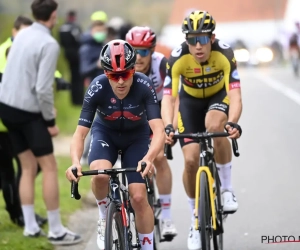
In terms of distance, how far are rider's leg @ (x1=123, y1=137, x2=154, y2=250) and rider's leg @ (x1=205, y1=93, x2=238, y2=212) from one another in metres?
1.29

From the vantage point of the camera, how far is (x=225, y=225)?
9.58 m

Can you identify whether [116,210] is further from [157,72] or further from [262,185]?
[262,185]

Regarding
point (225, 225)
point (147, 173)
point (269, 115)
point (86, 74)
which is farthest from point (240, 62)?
point (147, 173)

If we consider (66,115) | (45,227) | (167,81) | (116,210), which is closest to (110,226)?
(116,210)

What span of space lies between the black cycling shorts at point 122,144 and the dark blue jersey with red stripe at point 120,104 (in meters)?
0.11

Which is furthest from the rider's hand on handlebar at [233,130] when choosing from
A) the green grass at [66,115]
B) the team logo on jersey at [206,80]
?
the green grass at [66,115]

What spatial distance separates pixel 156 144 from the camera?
6.55 meters

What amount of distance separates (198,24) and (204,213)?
174cm

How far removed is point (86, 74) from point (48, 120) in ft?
17.7

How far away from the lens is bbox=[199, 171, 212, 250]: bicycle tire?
7.20 meters

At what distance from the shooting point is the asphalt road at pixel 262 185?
897 centimetres

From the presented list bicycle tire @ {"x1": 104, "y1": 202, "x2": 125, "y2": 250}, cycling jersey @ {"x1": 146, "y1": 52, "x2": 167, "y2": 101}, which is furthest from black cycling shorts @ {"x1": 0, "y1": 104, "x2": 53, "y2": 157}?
bicycle tire @ {"x1": 104, "y1": 202, "x2": 125, "y2": 250}

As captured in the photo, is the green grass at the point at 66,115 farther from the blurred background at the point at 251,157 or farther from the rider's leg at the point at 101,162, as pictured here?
the rider's leg at the point at 101,162

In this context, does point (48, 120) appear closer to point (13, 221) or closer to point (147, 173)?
point (13, 221)
